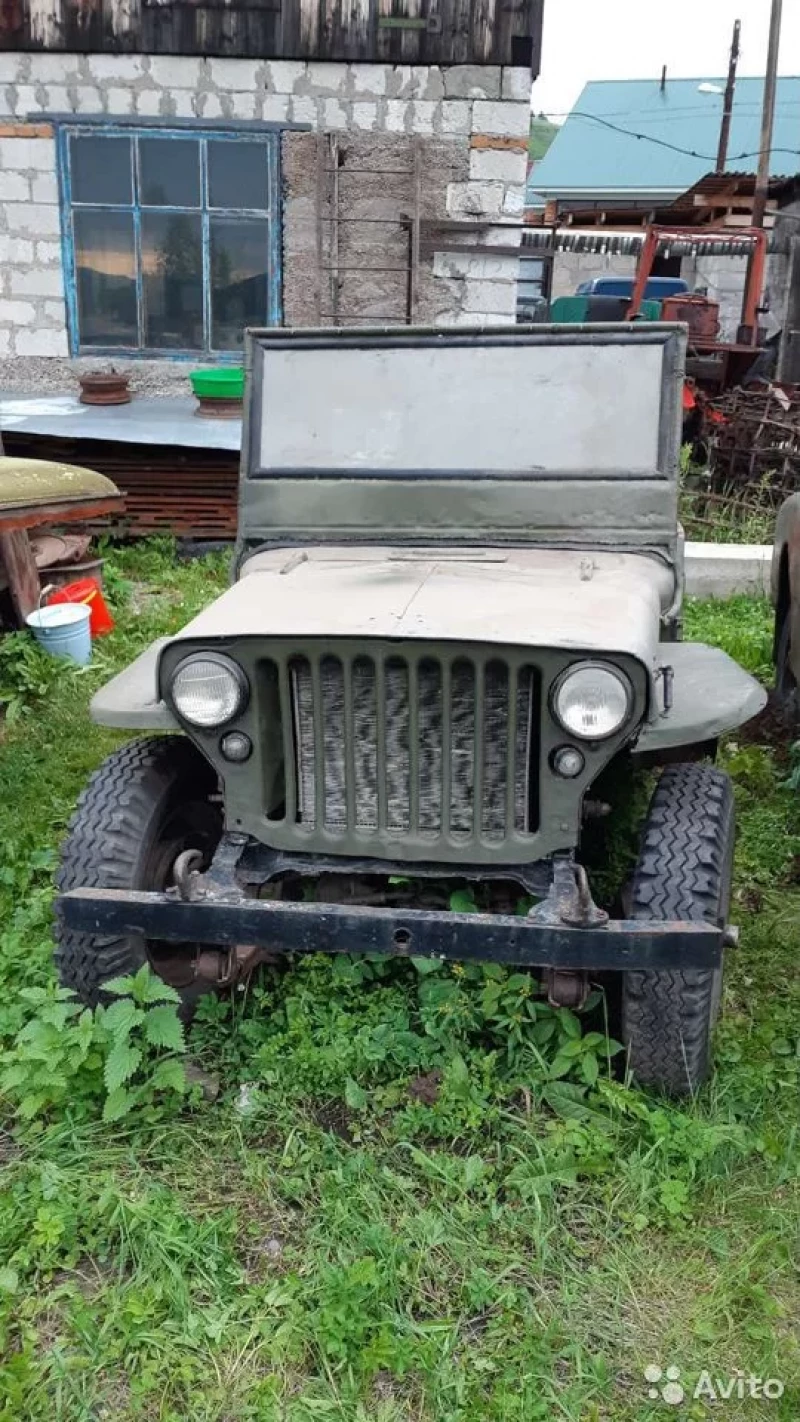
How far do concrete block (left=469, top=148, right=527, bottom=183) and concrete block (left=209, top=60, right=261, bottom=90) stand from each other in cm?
169

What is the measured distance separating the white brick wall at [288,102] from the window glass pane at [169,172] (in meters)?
0.20

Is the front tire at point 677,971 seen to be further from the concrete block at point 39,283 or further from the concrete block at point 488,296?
the concrete block at point 39,283

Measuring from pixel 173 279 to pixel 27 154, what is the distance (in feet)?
4.44

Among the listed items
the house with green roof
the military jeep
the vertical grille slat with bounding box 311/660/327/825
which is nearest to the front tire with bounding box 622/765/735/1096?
the military jeep

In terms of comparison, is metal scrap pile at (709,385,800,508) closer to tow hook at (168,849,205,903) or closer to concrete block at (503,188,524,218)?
concrete block at (503,188,524,218)

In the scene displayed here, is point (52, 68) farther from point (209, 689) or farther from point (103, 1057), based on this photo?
point (103, 1057)

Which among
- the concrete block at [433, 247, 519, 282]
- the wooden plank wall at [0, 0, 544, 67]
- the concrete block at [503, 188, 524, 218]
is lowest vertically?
the concrete block at [433, 247, 519, 282]

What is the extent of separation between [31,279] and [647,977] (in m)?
8.37

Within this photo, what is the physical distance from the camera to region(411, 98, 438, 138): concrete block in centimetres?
887

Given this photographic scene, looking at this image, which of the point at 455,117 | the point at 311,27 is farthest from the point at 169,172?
the point at 455,117

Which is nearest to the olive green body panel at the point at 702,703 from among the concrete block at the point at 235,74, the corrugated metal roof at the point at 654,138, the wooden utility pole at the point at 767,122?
the concrete block at the point at 235,74

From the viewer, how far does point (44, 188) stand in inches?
359

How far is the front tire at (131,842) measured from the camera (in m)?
3.01

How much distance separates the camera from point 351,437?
12.7 feet
